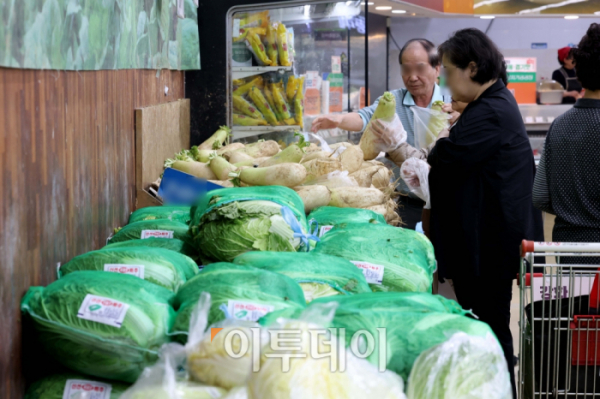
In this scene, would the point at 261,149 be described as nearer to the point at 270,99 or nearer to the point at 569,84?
the point at 270,99

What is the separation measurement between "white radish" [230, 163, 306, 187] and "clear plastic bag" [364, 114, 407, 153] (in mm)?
855

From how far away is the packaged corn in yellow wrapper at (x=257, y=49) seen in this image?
4020 millimetres

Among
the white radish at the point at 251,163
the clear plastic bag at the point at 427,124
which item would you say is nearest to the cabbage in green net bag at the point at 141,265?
the white radish at the point at 251,163

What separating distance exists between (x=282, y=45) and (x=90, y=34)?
228 cm

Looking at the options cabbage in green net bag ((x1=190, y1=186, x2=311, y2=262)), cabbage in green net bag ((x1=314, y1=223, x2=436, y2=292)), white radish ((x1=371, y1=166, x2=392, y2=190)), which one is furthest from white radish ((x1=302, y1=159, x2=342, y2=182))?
cabbage in green net bag ((x1=190, y1=186, x2=311, y2=262))

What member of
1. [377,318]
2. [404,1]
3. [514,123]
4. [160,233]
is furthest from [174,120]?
[404,1]

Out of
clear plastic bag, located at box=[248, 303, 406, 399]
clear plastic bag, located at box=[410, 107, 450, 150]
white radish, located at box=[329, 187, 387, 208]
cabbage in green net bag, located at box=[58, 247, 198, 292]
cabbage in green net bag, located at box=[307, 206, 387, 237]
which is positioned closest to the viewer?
clear plastic bag, located at box=[248, 303, 406, 399]

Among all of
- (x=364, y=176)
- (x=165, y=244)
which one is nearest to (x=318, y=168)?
(x=364, y=176)

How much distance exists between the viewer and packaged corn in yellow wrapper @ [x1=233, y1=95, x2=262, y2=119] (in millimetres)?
4087

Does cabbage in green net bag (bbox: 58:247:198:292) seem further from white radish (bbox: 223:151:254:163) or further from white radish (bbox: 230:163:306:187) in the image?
white radish (bbox: 223:151:254:163)

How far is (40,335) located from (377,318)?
0.69 metres

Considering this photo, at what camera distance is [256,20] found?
13.3 ft

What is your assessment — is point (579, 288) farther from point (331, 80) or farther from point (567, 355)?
point (331, 80)

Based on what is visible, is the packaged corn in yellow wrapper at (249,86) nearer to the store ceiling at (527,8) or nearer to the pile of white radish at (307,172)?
the pile of white radish at (307,172)
